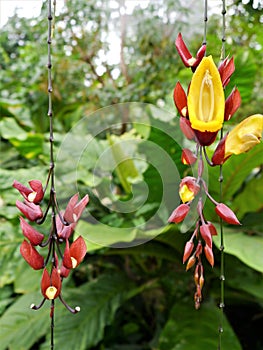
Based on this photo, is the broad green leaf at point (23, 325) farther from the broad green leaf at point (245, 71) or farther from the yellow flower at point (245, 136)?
Result: the yellow flower at point (245, 136)

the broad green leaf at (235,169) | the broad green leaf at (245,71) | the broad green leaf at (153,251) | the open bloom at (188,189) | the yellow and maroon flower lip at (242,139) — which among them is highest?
the broad green leaf at (245,71)

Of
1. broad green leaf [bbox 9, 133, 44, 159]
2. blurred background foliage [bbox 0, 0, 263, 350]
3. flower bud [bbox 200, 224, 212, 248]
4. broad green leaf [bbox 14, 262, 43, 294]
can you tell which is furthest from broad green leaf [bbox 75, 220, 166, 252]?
flower bud [bbox 200, 224, 212, 248]

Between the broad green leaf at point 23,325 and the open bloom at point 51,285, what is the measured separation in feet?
2.46

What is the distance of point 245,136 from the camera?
15.3 inches

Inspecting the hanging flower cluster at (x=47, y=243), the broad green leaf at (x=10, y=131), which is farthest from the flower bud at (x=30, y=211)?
Result: the broad green leaf at (x=10, y=131)

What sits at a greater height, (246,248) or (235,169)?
(235,169)

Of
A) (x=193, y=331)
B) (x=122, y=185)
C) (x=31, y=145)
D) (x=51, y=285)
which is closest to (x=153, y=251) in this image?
(x=193, y=331)

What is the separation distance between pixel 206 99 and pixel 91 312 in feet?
2.96

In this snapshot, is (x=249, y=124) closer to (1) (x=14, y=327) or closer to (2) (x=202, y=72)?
(2) (x=202, y=72)

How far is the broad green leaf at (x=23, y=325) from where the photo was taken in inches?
43.6

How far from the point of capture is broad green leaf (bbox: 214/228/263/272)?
0.89m

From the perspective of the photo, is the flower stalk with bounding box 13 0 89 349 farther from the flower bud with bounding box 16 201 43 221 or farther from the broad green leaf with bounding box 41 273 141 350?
the broad green leaf with bounding box 41 273 141 350

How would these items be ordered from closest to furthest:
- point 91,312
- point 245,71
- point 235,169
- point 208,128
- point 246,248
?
point 208,128 < point 246,248 < point 235,169 < point 91,312 < point 245,71

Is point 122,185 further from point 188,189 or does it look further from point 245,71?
point 188,189
